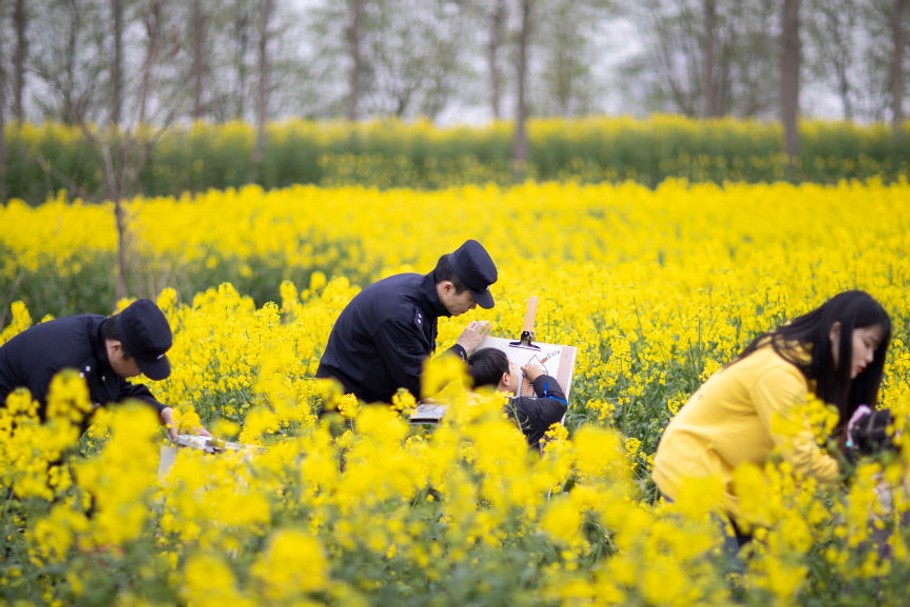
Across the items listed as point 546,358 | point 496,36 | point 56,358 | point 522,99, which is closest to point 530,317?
point 546,358

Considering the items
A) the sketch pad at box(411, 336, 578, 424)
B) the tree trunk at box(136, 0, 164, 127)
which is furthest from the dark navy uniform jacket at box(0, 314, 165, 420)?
the tree trunk at box(136, 0, 164, 127)

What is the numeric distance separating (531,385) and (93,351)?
2205 mm

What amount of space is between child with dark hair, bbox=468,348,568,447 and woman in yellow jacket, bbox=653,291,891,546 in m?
0.92

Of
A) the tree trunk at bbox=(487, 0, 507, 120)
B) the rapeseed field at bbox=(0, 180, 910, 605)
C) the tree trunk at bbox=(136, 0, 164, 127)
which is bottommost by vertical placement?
the rapeseed field at bbox=(0, 180, 910, 605)

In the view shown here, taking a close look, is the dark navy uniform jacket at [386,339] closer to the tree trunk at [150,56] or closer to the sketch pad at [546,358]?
the sketch pad at [546,358]

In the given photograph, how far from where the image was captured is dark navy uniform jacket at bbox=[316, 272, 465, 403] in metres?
4.59

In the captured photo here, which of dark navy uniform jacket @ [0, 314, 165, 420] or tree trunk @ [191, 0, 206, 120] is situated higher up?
tree trunk @ [191, 0, 206, 120]

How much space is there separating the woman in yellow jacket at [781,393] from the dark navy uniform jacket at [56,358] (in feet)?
8.18

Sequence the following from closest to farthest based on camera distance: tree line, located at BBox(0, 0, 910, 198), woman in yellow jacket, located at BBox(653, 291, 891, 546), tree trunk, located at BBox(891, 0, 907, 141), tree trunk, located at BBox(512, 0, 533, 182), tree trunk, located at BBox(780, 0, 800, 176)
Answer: woman in yellow jacket, located at BBox(653, 291, 891, 546)
tree trunk, located at BBox(780, 0, 800, 176)
tree trunk, located at BBox(512, 0, 533, 182)
tree trunk, located at BBox(891, 0, 907, 141)
tree line, located at BBox(0, 0, 910, 198)

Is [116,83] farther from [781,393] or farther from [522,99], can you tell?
[522,99]

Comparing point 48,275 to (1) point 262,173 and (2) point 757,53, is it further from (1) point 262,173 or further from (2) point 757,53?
(2) point 757,53

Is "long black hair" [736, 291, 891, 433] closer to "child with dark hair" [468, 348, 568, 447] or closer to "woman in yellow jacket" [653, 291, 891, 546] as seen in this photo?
"woman in yellow jacket" [653, 291, 891, 546]

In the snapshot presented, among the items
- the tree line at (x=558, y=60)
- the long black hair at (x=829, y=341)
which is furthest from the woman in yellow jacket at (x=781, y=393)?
the tree line at (x=558, y=60)

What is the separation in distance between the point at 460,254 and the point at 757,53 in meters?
36.5
